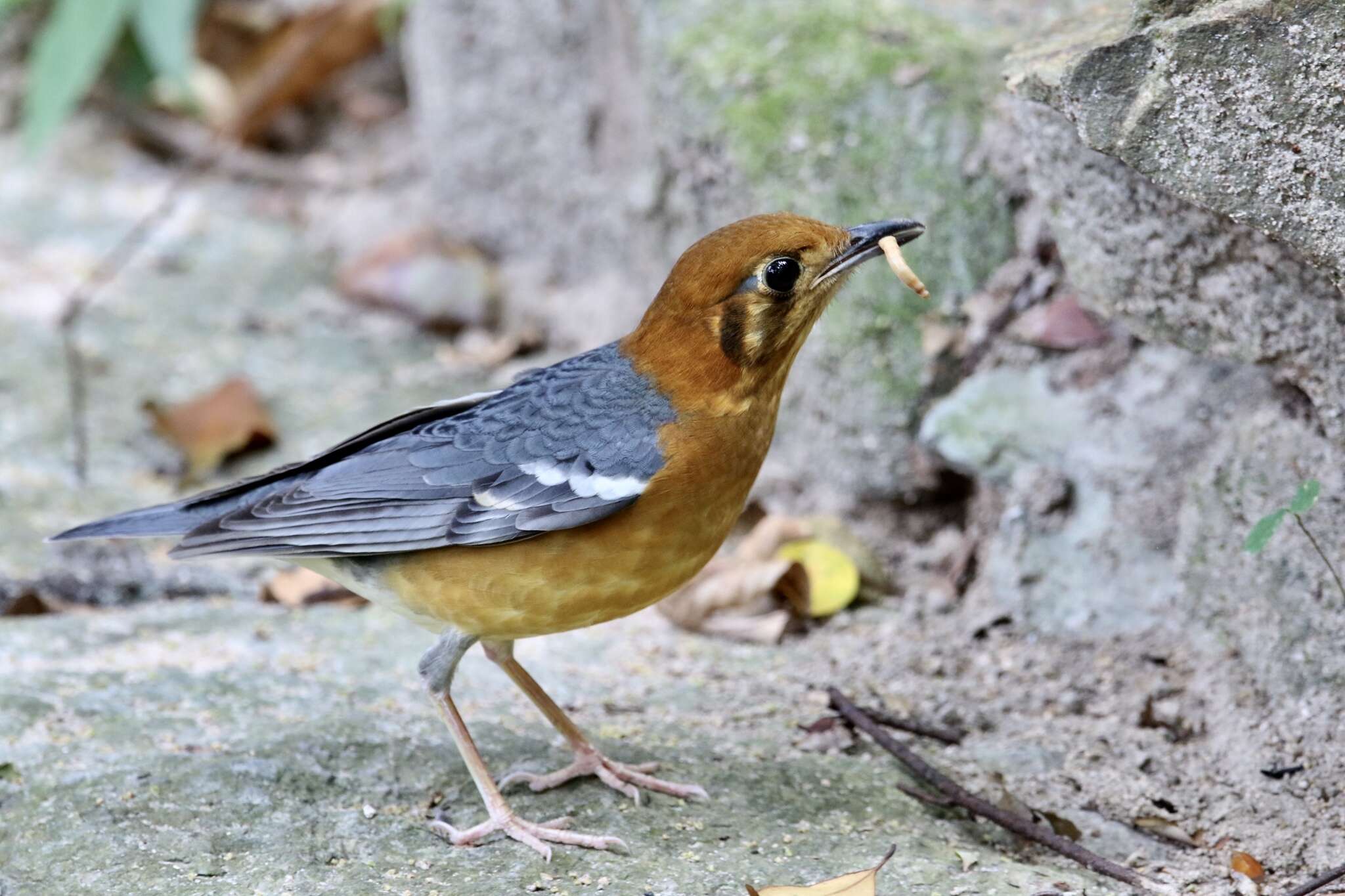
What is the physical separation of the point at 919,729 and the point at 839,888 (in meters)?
1.02

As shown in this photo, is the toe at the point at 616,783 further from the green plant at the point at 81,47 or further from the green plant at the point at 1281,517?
the green plant at the point at 81,47

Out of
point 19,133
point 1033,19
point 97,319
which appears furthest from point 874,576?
point 19,133

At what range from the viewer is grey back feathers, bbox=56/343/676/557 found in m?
3.76

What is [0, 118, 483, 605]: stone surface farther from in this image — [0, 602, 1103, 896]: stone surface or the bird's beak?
the bird's beak

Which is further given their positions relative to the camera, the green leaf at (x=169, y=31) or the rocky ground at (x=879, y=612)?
the green leaf at (x=169, y=31)

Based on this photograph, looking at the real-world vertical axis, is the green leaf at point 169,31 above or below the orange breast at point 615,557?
above

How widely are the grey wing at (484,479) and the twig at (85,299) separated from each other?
6.81 feet

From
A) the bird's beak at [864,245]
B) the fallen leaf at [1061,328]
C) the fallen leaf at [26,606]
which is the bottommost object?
the fallen leaf at [26,606]

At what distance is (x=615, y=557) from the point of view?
3662 millimetres

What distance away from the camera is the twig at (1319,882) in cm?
304

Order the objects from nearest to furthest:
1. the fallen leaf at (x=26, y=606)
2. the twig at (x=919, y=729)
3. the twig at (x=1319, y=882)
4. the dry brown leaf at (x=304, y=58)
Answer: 1. the twig at (x=1319, y=882)
2. the twig at (x=919, y=729)
3. the fallen leaf at (x=26, y=606)
4. the dry brown leaf at (x=304, y=58)

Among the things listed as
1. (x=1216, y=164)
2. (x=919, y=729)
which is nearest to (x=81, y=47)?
(x=919, y=729)

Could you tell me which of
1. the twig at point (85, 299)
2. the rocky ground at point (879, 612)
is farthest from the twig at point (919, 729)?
the twig at point (85, 299)

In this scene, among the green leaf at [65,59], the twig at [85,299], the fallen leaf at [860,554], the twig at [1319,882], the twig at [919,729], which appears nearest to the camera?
the twig at [1319,882]
